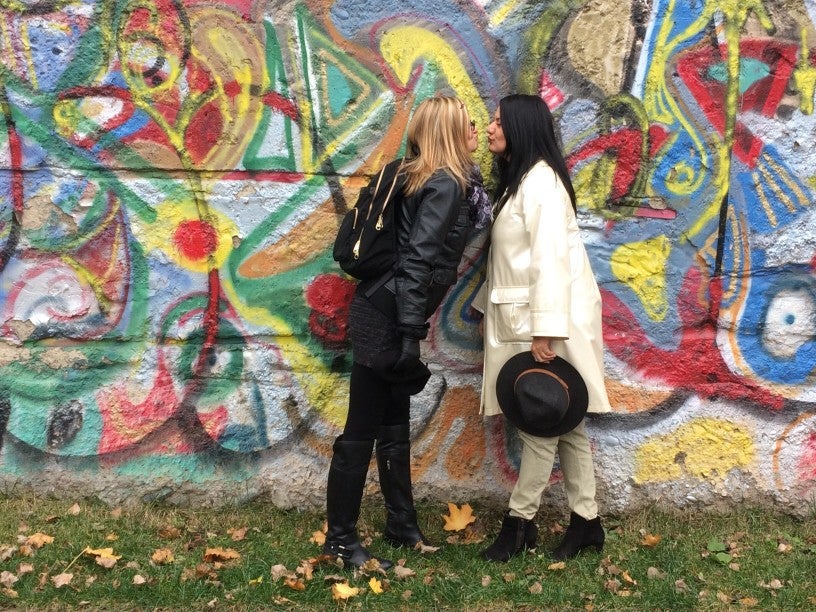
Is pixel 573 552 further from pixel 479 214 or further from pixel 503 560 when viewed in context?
pixel 479 214

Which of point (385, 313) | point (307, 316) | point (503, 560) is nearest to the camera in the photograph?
point (385, 313)

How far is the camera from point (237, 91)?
4.08 m

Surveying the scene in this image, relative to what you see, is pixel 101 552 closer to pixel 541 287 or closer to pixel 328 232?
pixel 328 232

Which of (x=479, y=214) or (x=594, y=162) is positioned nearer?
(x=479, y=214)

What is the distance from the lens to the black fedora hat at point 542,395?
146 inches

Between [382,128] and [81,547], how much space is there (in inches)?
83.6

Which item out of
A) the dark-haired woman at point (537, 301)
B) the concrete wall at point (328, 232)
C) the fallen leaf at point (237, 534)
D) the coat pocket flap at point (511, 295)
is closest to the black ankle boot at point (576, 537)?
the dark-haired woman at point (537, 301)

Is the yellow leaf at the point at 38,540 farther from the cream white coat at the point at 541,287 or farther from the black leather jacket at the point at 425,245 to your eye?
the cream white coat at the point at 541,287

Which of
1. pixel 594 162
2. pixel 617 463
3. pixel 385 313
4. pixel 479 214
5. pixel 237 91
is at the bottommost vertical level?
pixel 617 463

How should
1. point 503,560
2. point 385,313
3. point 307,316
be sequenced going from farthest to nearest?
point 307,316
point 503,560
point 385,313

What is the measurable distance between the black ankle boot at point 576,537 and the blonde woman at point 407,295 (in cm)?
73

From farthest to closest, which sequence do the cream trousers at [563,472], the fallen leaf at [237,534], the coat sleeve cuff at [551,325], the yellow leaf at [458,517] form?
the yellow leaf at [458,517] < the fallen leaf at [237,534] < the cream trousers at [563,472] < the coat sleeve cuff at [551,325]

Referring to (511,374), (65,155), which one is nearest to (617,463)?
(511,374)

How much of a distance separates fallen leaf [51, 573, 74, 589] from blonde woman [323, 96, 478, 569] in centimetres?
98
